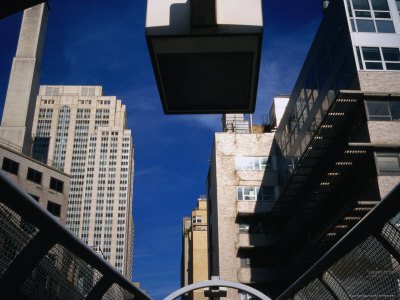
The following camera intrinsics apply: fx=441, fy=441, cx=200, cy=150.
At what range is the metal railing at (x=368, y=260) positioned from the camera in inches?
135

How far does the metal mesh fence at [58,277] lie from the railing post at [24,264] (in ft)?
0.50

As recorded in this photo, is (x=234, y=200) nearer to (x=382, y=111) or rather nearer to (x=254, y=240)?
(x=254, y=240)

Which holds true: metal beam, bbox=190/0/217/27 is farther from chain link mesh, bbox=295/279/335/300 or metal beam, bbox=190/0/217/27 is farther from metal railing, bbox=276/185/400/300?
chain link mesh, bbox=295/279/335/300

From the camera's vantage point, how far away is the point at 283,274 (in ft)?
125

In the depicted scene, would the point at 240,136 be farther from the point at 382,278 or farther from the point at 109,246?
Result: the point at 109,246

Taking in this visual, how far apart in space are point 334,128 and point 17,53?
9821 cm

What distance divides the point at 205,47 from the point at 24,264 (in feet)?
6.39

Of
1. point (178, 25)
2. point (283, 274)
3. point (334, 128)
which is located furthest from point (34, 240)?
point (283, 274)

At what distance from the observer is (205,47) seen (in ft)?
7.79

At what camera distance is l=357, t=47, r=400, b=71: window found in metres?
23.7

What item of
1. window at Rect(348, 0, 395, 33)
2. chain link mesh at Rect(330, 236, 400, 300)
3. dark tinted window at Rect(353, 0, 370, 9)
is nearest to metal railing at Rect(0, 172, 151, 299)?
chain link mesh at Rect(330, 236, 400, 300)

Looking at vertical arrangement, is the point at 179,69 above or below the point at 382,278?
above

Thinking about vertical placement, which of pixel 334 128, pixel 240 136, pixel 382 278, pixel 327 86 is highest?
pixel 240 136

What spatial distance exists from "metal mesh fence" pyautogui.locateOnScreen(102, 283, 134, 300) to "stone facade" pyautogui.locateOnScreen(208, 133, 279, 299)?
34598 millimetres
